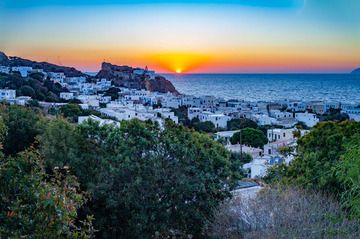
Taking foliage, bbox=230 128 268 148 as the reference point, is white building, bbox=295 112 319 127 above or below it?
below

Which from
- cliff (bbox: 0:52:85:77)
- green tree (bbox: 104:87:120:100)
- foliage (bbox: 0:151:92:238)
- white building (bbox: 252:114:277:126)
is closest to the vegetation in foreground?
foliage (bbox: 0:151:92:238)

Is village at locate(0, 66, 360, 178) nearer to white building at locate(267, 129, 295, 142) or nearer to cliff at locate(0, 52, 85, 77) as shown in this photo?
white building at locate(267, 129, 295, 142)

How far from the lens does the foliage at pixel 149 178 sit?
7.20 metres

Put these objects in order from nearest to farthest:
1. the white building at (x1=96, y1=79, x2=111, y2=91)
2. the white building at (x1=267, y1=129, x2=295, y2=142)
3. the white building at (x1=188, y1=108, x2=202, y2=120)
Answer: the white building at (x1=267, y1=129, x2=295, y2=142) < the white building at (x1=188, y1=108, x2=202, y2=120) < the white building at (x1=96, y1=79, x2=111, y2=91)

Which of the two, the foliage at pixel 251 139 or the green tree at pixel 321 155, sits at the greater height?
the green tree at pixel 321 155

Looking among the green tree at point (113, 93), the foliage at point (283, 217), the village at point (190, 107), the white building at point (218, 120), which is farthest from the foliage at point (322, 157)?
the green tree at point (113, 93)

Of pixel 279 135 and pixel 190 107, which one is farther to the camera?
pixel 190 107

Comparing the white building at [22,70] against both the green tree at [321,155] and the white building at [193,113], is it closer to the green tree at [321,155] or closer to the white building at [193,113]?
the white building at [193,113]

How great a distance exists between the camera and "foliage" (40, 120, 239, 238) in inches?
283

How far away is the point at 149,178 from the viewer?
7.32 m

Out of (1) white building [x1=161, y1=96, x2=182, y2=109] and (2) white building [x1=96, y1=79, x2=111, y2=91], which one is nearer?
(1) white building [x1=161, y1=96, x2=182, y2=109]

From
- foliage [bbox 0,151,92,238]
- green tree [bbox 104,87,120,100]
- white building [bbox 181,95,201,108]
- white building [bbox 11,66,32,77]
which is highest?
white building [bbox 11,66,32,77]

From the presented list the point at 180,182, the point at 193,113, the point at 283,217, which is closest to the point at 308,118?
the point at 193,113

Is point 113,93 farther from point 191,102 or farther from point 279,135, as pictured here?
point 279,135
